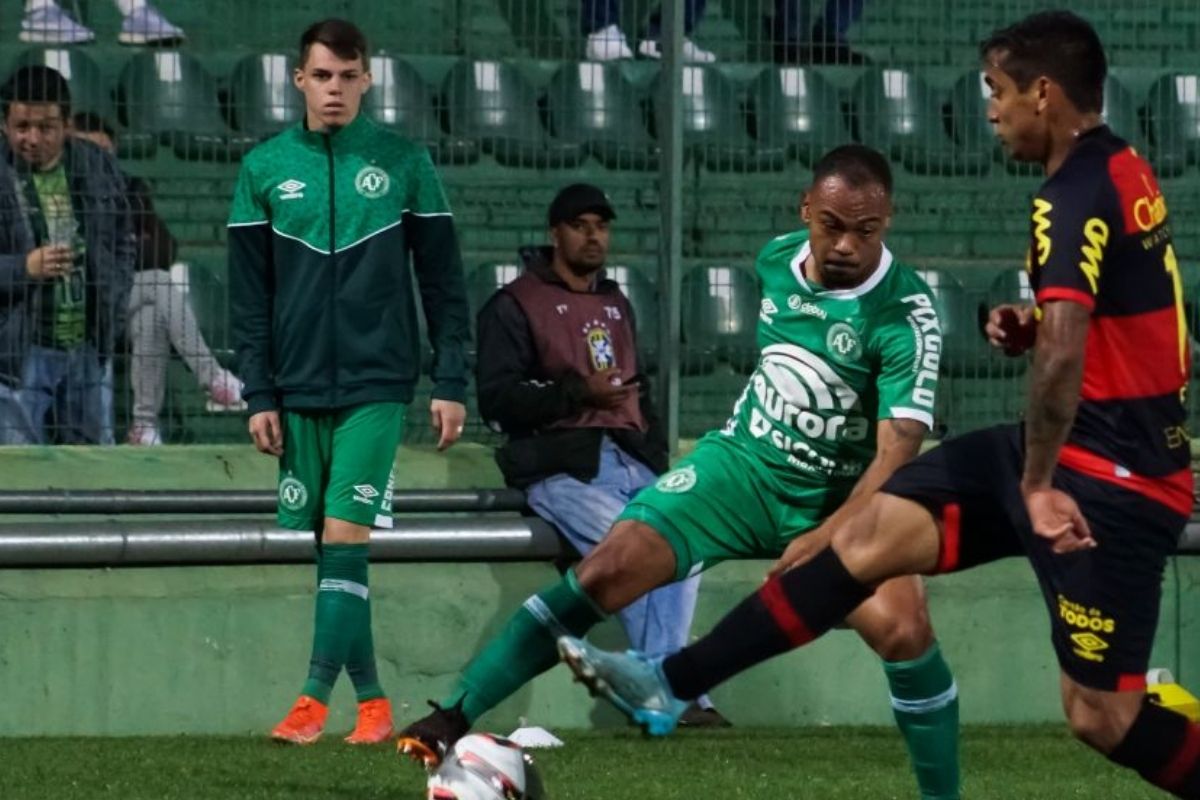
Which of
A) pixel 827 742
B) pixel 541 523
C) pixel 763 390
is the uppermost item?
pixel 763 390

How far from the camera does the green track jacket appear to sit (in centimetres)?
860

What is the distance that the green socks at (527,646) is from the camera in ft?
21.7

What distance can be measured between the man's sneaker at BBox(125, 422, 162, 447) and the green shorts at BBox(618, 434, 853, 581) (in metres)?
3.15

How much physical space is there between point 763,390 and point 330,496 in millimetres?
1891

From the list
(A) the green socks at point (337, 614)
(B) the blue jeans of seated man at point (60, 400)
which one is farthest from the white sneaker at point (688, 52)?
(A) the green socks at point (337, 614)

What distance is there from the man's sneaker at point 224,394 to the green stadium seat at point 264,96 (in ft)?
3.50

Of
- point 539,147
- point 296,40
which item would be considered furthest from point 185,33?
point 539,147

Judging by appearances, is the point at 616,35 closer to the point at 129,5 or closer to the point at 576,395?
the point at 576,395

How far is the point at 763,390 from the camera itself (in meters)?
7.37

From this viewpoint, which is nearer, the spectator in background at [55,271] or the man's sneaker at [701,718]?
the spectator in background at [55,271]

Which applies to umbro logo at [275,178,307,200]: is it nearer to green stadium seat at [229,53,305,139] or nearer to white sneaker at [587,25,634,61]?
green stadium seat at [229,53,305,139]

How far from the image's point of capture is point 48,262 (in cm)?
959

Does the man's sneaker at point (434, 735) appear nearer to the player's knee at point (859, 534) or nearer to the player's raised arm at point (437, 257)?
the player's knee at point (859, 534)

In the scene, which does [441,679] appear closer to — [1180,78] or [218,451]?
[218,451]
